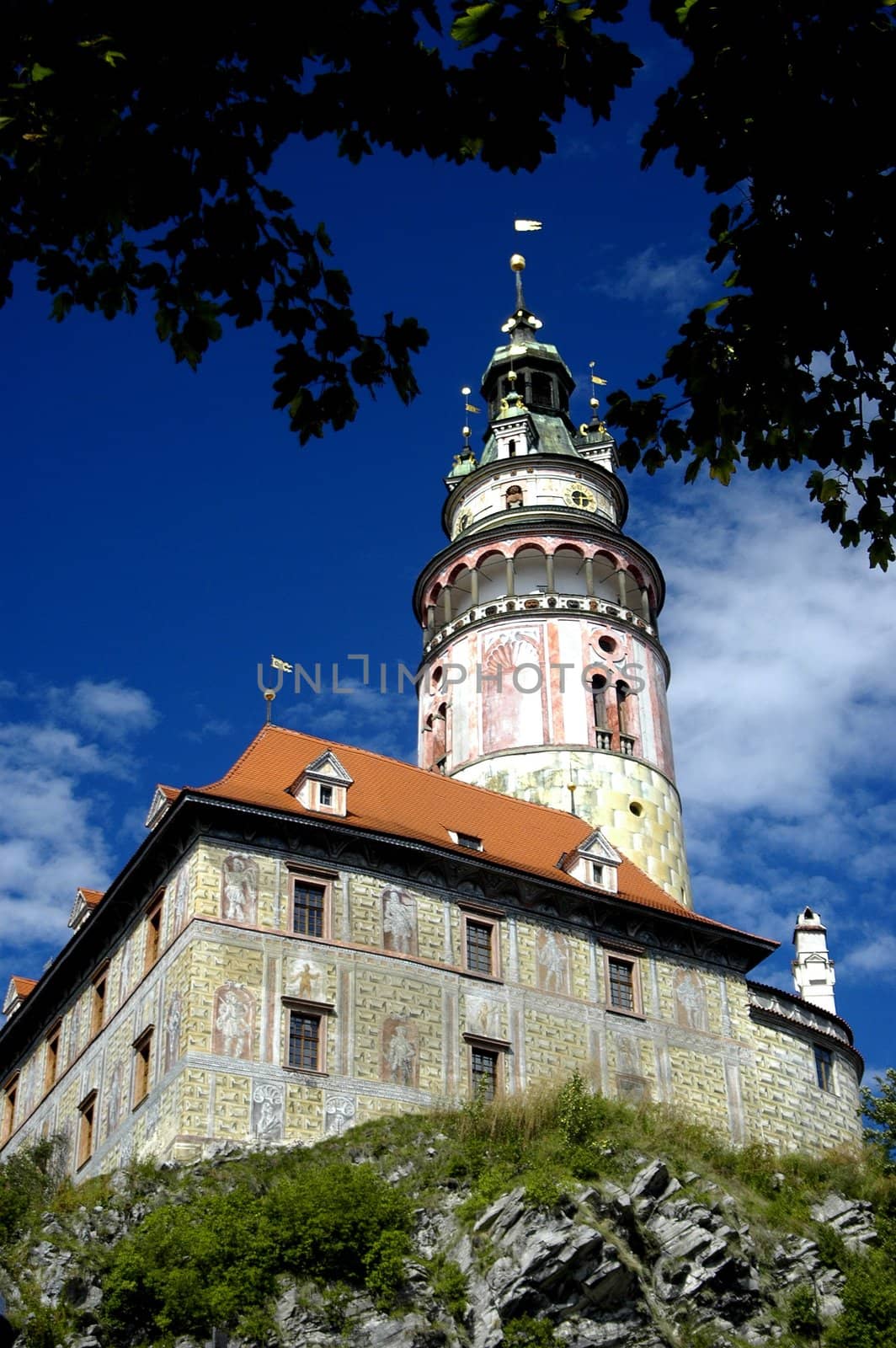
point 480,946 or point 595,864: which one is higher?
point 595,864

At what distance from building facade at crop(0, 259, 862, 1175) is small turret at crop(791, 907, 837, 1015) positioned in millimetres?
96

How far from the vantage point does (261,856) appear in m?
32.5

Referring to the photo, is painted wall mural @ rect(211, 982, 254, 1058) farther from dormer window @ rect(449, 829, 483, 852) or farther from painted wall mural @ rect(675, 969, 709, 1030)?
painted wall mural @ rect(675, 969, 709, 1030)

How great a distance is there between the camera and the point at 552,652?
4422 centimetres

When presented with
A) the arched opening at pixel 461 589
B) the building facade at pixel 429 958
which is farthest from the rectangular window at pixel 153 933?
the arched opening at pixel 461 589

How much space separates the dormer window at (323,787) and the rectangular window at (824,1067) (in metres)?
12.3

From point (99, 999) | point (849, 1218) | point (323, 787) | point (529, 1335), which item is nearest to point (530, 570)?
point (323, 787)

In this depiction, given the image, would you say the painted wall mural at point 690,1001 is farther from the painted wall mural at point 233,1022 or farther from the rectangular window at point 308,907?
the painted wall mural at point 233,1022

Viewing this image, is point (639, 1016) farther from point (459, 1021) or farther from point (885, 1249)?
point (885, 1249)

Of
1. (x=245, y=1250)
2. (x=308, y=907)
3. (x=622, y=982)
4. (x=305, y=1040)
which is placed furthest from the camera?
(x=622, y=982)

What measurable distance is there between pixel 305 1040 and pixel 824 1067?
13229mm

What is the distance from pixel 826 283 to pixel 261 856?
23.3 meters

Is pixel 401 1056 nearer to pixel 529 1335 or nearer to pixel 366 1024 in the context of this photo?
pixel 366 1024

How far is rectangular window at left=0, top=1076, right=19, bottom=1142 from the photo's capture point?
38.6 metres
